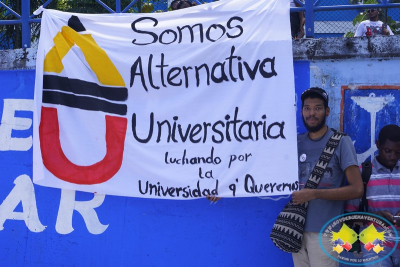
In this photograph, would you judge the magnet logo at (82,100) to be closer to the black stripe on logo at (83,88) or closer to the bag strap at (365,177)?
the black stripe on logo at (83,88)

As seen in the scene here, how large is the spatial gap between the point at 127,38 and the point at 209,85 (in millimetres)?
819

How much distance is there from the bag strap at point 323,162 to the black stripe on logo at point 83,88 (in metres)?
1.66

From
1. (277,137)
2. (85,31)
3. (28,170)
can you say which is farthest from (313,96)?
(28,170)

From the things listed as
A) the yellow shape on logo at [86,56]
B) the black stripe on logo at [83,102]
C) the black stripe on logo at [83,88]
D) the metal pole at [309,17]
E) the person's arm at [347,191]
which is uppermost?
the metal pole at [309,17]

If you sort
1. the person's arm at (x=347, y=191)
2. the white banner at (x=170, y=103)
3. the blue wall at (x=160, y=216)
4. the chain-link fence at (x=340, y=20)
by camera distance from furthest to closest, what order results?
the chain-link fence at (x=340, y=20) → the blue wall at (x=160, y=216) → the white banner at (x=170, y=103) → the person's arm at (x=347, y=191)

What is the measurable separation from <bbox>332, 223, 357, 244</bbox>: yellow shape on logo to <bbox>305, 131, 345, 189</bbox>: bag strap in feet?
1.18

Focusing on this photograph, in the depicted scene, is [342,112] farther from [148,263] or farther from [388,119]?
[148,263]

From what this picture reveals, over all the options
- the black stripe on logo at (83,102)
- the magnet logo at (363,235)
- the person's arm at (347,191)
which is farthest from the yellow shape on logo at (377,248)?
the black stripe on logo at (83,102)

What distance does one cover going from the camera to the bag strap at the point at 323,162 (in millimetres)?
4008

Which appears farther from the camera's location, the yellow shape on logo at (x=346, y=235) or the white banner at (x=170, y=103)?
the white banner at (x=170, y=103)

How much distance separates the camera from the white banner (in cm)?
434

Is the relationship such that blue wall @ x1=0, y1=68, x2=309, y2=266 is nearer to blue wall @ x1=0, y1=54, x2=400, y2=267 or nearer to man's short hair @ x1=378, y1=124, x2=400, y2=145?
blue wall @ x1=0, y1=54, x2=400, y2=267

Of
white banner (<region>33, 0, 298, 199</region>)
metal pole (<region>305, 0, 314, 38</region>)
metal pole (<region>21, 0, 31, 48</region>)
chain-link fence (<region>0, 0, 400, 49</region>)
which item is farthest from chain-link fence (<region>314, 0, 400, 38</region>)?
metal pole (<region>21, 0, 31, 48</region>)

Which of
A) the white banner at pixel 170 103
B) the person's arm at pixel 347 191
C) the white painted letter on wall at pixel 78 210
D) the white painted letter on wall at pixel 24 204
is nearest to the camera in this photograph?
the person's arm at pixel 347 191
